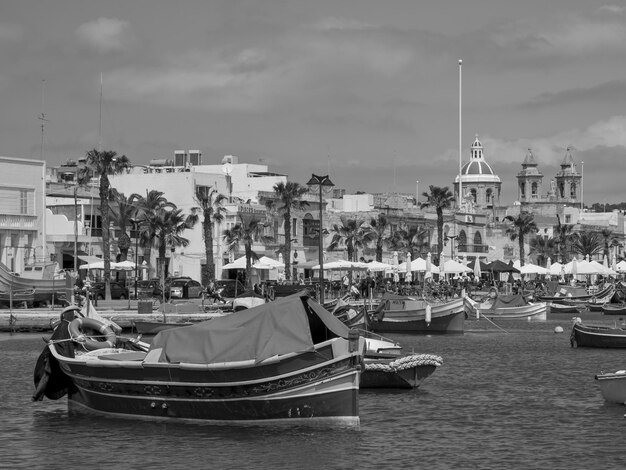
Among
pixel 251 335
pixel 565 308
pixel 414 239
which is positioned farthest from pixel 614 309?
pixel 251 335

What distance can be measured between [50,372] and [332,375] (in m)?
8.68

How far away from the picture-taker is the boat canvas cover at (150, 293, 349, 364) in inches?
1107

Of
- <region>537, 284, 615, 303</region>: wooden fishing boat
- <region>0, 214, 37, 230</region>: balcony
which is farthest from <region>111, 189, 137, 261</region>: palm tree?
<region>537, 284, 615, 303</region>: wooden fishing boat

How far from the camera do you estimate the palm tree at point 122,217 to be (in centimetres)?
9775

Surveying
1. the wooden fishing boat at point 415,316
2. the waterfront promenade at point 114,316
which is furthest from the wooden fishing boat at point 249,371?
the wooden fishing boat at point 415,316

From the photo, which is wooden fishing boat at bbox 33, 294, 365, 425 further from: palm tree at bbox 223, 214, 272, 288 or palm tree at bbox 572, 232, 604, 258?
palm tree at bbox 572, 232, 604, 258

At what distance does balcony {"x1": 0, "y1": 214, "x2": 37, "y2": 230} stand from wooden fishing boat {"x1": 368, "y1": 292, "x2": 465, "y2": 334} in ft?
104

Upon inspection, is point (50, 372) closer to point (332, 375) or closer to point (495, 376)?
point (332, 375)

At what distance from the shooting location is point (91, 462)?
2667cm

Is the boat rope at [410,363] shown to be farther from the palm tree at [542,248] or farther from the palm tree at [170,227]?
the palm tree at [542,248]

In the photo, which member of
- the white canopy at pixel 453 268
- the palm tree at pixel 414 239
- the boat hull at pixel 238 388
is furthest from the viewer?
the palm tree at pixel 414 239

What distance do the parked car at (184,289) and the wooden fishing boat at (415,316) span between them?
26.8 metres

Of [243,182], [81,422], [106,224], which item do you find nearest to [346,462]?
[81,422]

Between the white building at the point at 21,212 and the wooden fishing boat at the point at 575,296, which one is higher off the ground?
the white building at the point at 21,212
